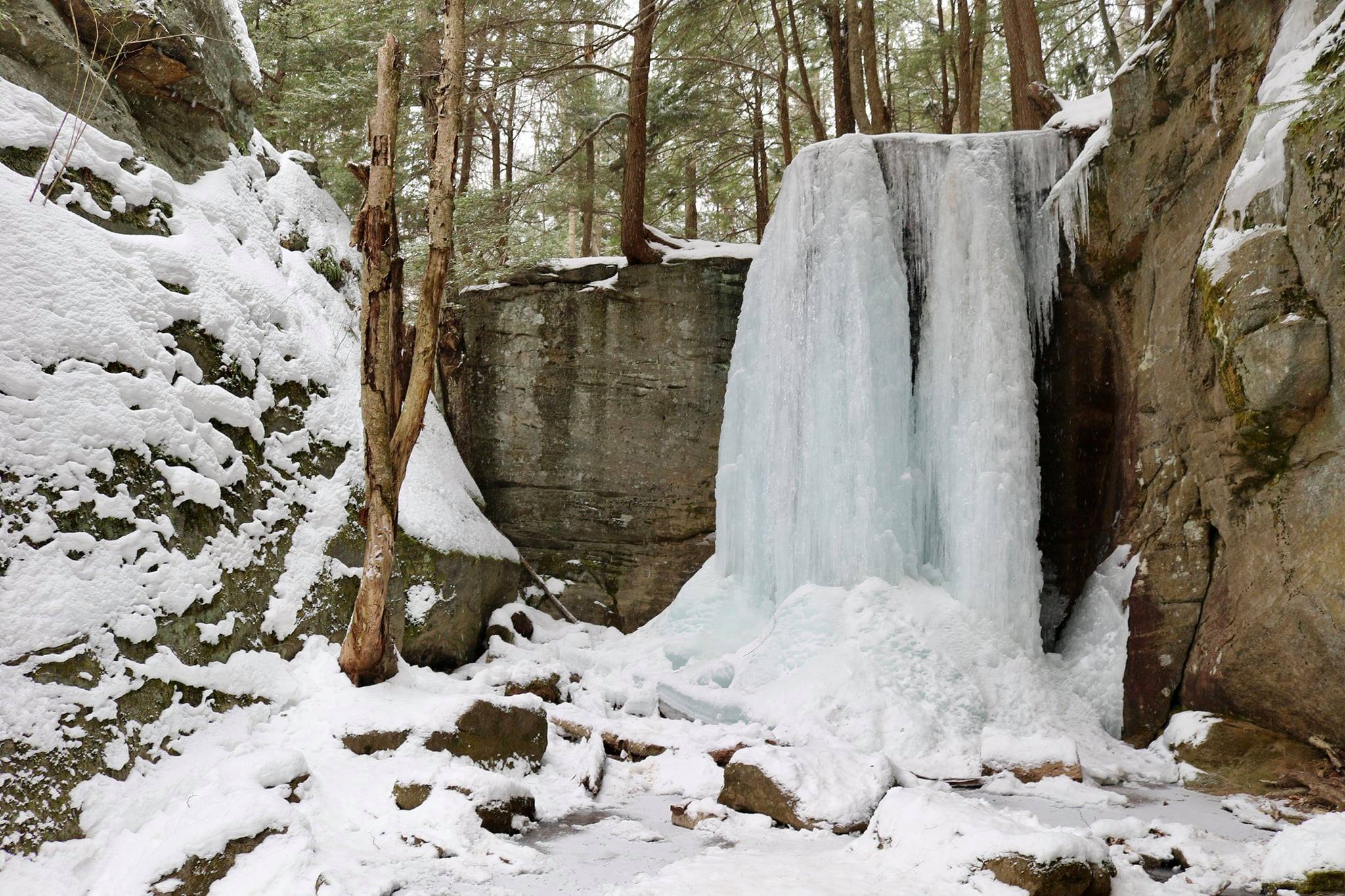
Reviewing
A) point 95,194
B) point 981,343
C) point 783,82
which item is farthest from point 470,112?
point 981,343

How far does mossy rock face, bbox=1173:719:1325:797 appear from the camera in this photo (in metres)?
4.70

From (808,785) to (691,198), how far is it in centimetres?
1116

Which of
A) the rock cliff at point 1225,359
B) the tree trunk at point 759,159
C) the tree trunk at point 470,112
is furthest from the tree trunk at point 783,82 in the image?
the rock cliff at point 1225,359

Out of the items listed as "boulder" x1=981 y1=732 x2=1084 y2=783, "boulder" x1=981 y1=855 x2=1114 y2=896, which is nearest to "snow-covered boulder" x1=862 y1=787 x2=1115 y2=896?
"boulder" x1=981 y1=855 x2=1114 y2=896

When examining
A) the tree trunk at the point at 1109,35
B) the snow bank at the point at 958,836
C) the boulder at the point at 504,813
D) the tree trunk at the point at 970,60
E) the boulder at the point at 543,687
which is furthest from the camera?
the tree trunk at the point at 1109,35

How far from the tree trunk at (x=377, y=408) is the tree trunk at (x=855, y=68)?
20.7 ft

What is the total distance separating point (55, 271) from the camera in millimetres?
5109

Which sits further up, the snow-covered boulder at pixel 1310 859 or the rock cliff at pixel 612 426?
the rock cliff at pixel 612 426

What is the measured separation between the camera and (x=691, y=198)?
1378 centimetres

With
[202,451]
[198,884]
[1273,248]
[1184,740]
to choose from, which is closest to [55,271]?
[202,451]

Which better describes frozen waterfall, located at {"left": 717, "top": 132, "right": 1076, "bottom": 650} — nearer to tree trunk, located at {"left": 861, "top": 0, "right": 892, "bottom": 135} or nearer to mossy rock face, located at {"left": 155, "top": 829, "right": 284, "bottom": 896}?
tree trunk, located at {"left": 861, "top": 0, "right": 892, "bottom": 135}

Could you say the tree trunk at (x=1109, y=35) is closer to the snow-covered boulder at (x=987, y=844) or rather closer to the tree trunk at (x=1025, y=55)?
the tree trunk at (x=1025, y=55)

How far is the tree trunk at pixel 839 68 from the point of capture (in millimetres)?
10125

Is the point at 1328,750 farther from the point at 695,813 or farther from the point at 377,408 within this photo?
the point at 377,408
